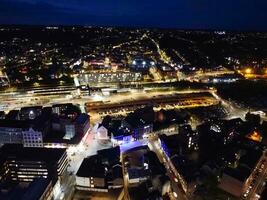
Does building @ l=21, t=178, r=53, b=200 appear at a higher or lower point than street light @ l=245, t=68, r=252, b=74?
lower

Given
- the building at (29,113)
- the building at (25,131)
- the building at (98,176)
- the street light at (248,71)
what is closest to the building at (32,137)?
the building at (25,131)

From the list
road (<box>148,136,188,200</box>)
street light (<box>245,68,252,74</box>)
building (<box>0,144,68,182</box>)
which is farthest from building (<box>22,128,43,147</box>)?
street light (<box>245,68,252,74</box>)

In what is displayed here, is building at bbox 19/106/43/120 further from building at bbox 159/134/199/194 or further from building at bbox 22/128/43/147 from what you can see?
building at bbox 159/134/199/194

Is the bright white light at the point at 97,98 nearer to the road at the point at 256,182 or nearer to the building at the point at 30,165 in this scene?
the building at the point at 30,165

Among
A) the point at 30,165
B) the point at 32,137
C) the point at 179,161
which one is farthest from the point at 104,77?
the point at 30,165

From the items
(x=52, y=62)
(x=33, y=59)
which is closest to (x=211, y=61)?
(x=52, y=62)

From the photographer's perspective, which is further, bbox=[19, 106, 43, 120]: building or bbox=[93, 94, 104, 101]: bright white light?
bbox=[93, 94, 104, 101]: bright white light

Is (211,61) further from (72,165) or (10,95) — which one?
(72,165)

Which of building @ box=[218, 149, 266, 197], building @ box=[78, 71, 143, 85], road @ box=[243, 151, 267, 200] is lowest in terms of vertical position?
road @ box=[243, 151, 267, 200]

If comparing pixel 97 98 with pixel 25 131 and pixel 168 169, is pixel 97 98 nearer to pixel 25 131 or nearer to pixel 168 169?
pixel 25 131
